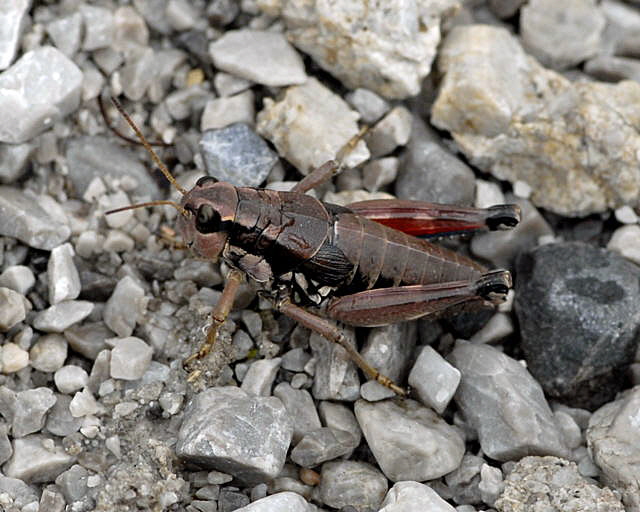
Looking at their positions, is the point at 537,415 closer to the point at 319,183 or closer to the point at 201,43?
the point at 319,183

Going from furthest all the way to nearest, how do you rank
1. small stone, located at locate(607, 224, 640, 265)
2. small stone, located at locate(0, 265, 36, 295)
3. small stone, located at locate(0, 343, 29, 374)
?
small stone, located at locate(607, 224, 640, 265), small stone, located at locate(0, 265, 36, 295), small stone, located at locate(0, 343, 29, 374)

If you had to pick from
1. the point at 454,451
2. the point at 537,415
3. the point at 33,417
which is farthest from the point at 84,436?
the point at 537,415

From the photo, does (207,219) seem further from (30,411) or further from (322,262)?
(30,411)

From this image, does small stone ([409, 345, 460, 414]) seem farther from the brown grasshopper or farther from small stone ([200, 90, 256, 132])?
small stone ([200, 90, 256, 132])

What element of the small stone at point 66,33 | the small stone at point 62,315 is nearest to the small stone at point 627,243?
the small stone at point 62,315

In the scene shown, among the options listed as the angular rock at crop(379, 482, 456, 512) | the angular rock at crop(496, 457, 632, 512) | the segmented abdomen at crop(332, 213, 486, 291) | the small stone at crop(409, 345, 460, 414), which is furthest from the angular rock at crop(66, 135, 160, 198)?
the angular rock at crop(496, 457, 632, 512)

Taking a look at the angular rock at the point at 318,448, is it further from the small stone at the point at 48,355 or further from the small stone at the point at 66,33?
the small stone at the point at 66,33

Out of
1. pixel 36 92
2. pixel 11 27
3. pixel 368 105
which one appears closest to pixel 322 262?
pixel 368 105
